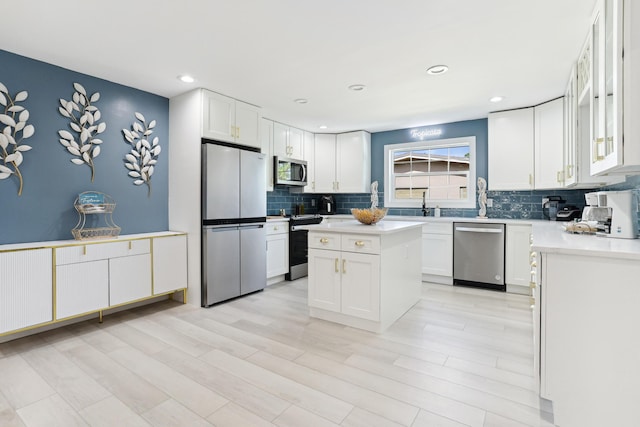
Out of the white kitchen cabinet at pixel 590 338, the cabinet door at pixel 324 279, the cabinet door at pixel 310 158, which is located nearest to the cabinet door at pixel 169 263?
the cabinet door at pixel 324 279

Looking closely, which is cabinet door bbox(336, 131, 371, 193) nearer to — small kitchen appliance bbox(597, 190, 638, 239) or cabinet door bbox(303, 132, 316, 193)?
cabinet door bbox(303, 132, 316, 193)

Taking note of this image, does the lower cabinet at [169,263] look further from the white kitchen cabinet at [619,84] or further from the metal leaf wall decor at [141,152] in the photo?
the white kitchen cabinet at [619,84]

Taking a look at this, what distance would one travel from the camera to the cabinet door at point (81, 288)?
8.90 feet

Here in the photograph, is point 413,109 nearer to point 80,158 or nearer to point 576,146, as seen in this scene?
point 576,146

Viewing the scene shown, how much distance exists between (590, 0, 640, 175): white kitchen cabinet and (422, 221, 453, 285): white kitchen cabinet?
8.95ft

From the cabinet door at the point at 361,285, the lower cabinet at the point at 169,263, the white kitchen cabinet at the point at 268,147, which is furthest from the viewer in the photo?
the white kitchen cabinet at the point at 268,147

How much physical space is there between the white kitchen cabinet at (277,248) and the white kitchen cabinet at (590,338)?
336 cm

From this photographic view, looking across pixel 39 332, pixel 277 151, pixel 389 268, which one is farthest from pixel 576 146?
pixel 39 332

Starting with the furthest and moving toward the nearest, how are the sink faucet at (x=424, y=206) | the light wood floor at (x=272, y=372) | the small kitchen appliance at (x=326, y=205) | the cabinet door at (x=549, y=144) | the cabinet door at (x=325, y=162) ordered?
the small kitchen appliance at (x=326, y=205) < the cabinet door at (x=325, y=162) < the sink faucet at (x=424, y=206) < the cabinet door at (x=549, y=144) < the light wood floor at (x=272, y=372)

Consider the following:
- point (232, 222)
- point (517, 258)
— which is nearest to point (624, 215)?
point (517, 258)

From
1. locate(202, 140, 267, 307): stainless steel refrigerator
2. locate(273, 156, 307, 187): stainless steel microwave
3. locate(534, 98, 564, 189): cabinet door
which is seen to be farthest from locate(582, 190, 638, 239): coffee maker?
locate(273, 156, 307, 187): stainless steel microwave

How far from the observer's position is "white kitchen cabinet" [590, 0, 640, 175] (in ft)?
4.79

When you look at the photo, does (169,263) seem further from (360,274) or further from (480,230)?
(480,230)

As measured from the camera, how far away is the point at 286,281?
4805 millimetres
